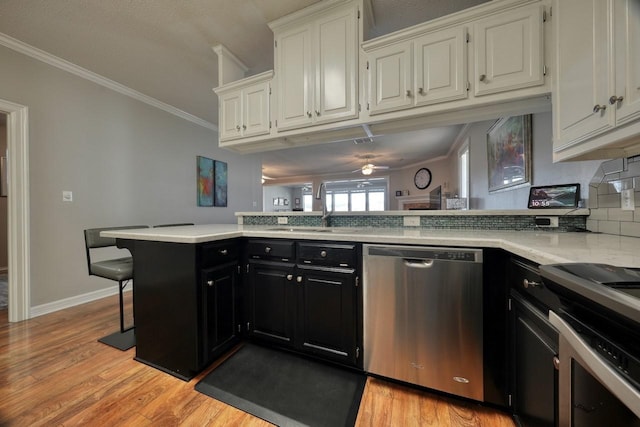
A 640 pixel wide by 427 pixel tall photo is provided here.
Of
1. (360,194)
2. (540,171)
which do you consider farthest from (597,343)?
(360,194)

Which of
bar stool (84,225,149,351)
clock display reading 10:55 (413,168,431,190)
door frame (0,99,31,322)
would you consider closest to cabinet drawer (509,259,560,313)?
bar stool (84,225,149,351)

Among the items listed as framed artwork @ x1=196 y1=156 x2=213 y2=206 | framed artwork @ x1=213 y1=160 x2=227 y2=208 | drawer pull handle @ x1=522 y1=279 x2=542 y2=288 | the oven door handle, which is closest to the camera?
the oven door handle

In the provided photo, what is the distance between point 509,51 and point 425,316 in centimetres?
157

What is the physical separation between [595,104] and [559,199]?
84 centimetres

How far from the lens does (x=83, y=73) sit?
266 cm

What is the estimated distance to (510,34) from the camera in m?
1.38

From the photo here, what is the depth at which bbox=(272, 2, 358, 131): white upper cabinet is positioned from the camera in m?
1.75

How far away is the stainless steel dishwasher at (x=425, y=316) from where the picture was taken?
3.97 ft

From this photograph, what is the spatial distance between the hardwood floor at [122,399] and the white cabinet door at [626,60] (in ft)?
4.63

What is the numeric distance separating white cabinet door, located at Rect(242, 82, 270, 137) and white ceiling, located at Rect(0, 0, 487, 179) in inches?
19.3

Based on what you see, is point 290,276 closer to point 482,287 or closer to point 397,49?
point 482,287

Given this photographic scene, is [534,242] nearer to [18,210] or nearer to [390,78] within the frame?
[390,78]

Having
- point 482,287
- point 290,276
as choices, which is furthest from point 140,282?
point 482,287

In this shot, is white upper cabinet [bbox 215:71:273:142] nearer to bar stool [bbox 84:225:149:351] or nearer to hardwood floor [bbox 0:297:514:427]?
bar stool [bbox 84:225:149:351]
